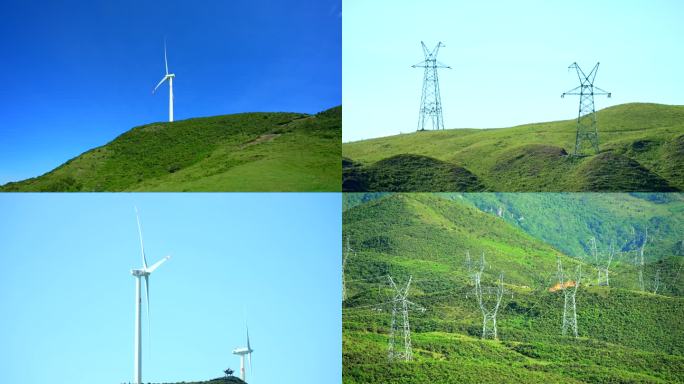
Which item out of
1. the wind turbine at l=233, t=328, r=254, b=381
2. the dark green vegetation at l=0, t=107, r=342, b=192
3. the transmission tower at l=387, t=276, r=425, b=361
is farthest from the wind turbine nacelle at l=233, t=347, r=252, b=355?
the dark green vegetation at l=0, t=107, r=342, b=192

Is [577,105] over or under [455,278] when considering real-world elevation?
over

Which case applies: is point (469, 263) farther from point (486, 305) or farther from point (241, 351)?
point (241, 351)

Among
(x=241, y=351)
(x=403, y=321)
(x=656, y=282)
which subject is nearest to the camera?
(x=241, y=351)

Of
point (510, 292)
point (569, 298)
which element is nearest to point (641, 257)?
point (569, 298)

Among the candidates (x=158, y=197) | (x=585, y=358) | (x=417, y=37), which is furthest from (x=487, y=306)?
(x=158, y=197)

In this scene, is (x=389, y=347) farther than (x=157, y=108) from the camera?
No

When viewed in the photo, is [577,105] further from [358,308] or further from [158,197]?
[158,197]

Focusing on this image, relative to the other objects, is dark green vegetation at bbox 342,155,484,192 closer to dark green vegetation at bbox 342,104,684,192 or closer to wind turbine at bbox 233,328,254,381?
dark green vegetation at bbox 342,104,684,192
